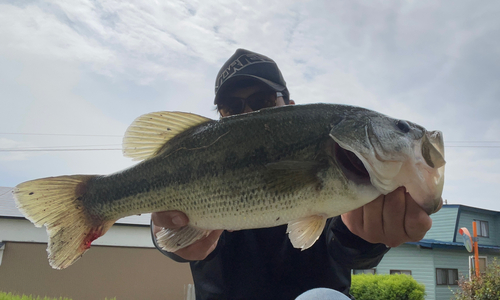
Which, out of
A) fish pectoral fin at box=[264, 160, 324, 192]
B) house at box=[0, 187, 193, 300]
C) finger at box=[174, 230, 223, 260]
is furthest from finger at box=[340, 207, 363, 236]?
house at box=[0, 187, 193, 300]

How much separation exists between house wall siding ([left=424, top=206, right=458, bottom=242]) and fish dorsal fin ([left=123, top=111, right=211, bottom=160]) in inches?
851

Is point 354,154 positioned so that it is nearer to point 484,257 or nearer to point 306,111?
point 306,111

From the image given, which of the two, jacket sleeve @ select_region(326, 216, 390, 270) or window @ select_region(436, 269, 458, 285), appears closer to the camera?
jacket sleeve @ select_region(326, 216, 390, 270)

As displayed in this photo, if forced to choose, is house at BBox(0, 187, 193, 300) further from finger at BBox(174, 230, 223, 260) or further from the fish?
the fish

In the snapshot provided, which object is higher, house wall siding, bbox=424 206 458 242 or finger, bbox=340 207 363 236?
house wall siding, bbox=424 206 458 242

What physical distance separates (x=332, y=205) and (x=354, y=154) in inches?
12.2

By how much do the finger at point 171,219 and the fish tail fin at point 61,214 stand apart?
38cm

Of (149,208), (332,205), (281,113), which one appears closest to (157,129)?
(149,208)

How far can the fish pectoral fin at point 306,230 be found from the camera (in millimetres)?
1845

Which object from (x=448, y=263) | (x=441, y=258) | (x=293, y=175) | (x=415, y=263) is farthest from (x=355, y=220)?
(x=448, y=263)

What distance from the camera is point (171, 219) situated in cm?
198

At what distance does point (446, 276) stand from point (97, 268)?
1714 cm

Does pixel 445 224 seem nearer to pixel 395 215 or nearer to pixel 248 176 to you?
pixel 395 215

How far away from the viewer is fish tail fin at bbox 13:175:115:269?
2.00 m
